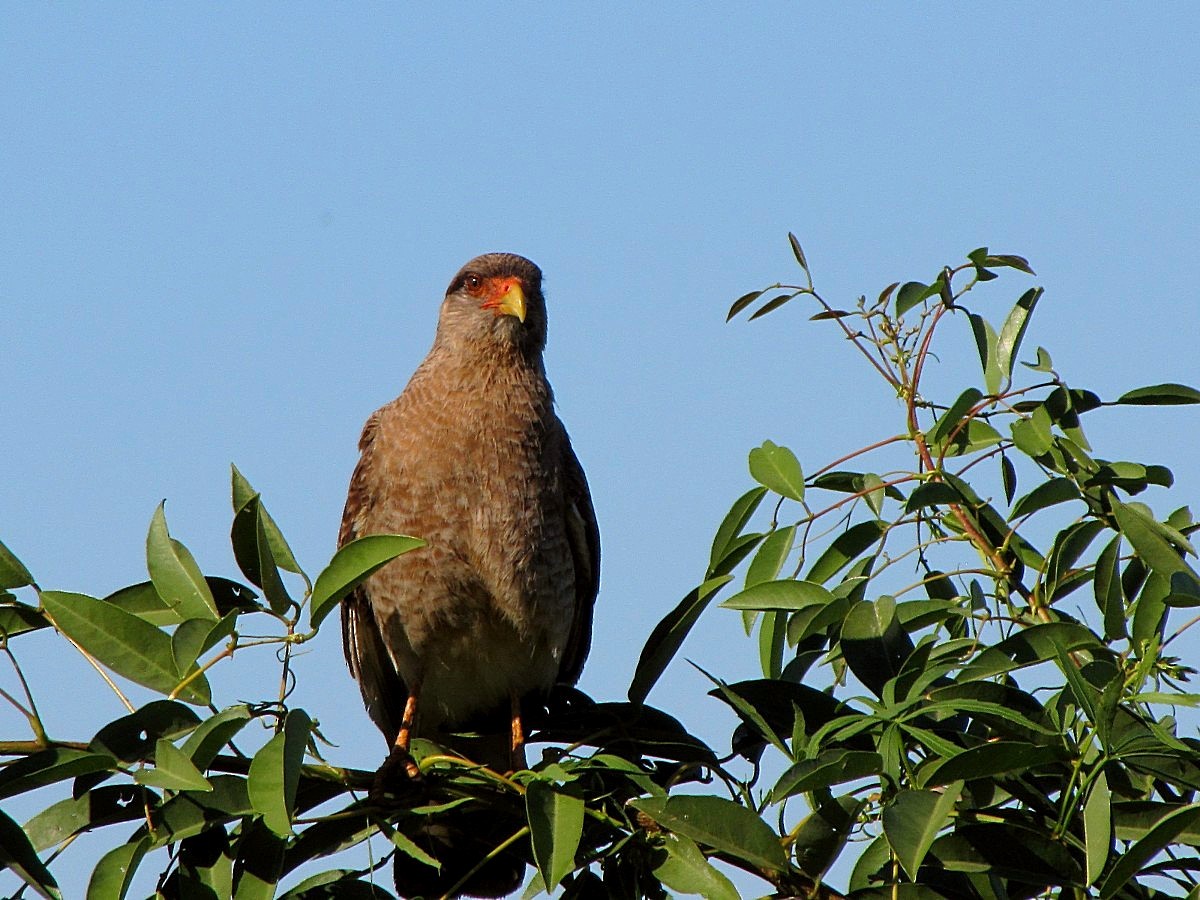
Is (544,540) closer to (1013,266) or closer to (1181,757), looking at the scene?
(1013,266)

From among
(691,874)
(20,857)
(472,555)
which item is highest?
(472,555)

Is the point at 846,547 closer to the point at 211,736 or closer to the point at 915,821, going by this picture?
the point at 915,821

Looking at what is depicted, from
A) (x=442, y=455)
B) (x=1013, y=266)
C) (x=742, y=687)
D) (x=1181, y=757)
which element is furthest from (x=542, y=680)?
(x=1181, y=757)

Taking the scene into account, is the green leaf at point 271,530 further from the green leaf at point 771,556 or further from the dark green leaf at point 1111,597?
the dark green leaf at point 1111,597

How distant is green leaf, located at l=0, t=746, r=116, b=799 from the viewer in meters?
2.27

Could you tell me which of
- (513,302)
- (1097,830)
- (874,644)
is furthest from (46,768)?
(513,302)

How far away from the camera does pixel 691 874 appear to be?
2.39 metres

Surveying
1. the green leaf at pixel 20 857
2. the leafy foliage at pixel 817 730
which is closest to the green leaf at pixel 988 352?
the leafy foliage at pixel 817 730

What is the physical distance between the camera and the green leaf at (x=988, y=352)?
10.4 ft

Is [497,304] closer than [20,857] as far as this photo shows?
No

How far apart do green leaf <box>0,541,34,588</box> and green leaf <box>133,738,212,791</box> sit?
0.42 metres

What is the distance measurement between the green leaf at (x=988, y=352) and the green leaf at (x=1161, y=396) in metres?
0.26

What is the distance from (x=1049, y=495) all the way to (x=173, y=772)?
1.80 m

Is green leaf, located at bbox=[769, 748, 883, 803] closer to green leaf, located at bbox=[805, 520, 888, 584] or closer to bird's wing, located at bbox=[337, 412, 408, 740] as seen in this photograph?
green leaf, located at bbox=[805, 520, 888, 584]
